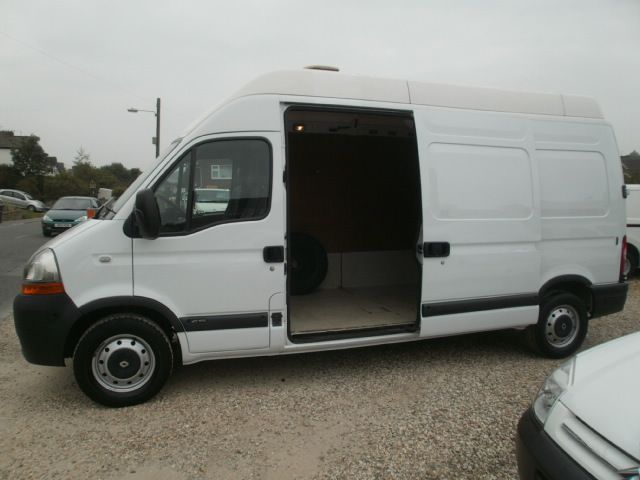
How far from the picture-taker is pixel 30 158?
39.9 meters

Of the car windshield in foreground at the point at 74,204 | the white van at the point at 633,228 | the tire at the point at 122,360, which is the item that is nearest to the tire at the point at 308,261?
the tire at the point at 122,360

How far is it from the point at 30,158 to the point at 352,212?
42773mm

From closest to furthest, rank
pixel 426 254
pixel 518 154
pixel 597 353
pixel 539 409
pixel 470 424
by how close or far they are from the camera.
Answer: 1. pixel 539 409
2. pixel 597 353
3. pixel 470 424
4. pixel 426 254
5. pixel 518 154

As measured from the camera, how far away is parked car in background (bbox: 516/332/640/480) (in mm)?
1774

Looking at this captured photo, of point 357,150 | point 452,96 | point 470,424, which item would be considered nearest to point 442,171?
point 452,96

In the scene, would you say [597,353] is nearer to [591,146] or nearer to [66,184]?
[591,146]

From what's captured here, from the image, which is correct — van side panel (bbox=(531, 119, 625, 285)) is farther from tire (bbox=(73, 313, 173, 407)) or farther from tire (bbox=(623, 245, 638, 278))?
tire (bbox=(623, 245, 638, 278))

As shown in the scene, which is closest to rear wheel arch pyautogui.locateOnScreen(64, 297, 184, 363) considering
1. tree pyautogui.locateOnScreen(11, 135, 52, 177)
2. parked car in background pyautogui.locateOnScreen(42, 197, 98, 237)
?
parked car in background pyautogui.locateOnScreen(42, 197, 98, 237)

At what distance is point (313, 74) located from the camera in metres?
3.79

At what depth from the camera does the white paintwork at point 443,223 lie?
11.3 ft

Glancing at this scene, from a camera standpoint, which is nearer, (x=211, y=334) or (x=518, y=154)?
(x=211, y=334)

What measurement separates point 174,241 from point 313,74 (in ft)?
5.88

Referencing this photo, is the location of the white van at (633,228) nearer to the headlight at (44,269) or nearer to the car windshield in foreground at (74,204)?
the headlight at (44,269)

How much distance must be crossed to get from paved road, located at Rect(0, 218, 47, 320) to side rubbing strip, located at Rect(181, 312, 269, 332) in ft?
13.2
